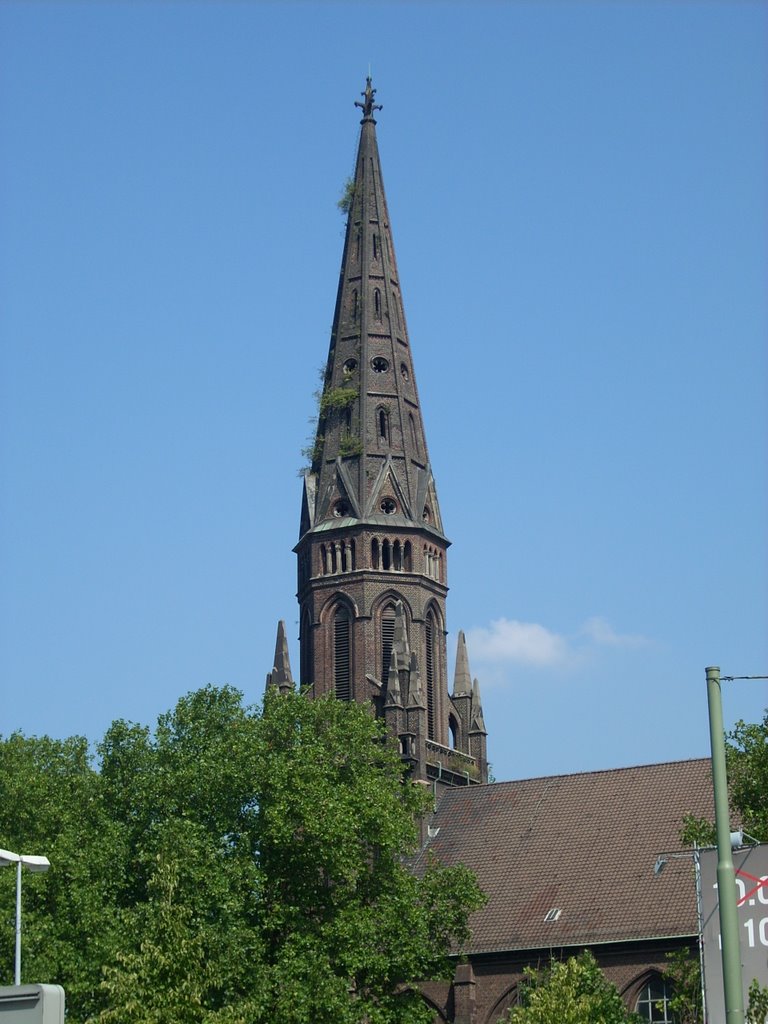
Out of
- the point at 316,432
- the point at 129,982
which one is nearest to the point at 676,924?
the point at 129,982

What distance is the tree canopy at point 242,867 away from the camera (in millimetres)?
48906

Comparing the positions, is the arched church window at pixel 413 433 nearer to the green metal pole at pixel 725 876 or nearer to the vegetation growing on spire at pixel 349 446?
the vegetation growing on spire at pixel 349 446

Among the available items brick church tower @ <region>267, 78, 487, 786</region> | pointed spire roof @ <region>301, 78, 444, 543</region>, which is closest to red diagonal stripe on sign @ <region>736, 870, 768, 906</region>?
brick church tower @ <region>267, 78, 487, 786</region>

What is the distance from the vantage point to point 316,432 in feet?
279

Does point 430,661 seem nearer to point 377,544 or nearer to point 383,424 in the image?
point 377,544

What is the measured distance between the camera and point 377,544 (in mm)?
80562

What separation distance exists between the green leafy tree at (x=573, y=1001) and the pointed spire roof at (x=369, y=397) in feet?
113

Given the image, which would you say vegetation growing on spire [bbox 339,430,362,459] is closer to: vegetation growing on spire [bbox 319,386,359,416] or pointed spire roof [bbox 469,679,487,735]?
vegetation growing on spire [bbox 319,386,359,416]

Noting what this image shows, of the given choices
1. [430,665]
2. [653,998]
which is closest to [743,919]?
[653,998]

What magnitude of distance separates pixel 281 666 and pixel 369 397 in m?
13.4

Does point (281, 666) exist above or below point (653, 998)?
above

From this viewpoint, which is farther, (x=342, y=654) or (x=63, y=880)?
(x=342, y=654)

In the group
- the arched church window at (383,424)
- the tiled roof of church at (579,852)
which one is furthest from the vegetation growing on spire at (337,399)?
the tiled roof of church at (579,852)

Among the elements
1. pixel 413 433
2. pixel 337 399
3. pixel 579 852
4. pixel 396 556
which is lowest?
pixel 579 852
